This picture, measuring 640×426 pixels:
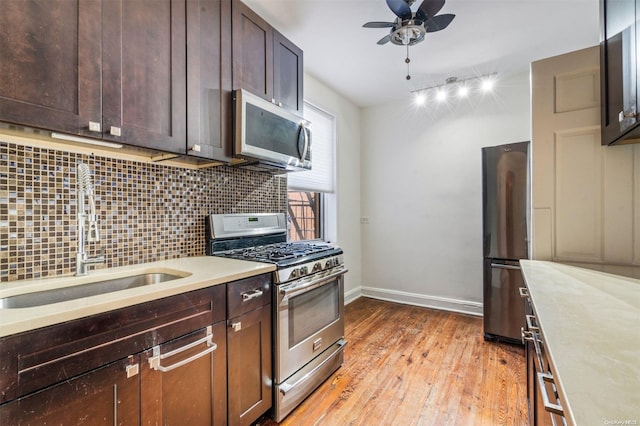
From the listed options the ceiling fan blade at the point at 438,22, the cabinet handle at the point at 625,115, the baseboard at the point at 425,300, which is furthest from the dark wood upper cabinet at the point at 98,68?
the baseboard at the point at 425,300

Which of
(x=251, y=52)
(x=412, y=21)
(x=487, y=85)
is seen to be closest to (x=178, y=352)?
(x=251, y=52)

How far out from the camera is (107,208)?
62.0 inches

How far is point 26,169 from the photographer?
1.32m

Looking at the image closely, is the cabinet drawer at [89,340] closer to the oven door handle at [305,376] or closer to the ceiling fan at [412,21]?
the oven door handle at [305,376]

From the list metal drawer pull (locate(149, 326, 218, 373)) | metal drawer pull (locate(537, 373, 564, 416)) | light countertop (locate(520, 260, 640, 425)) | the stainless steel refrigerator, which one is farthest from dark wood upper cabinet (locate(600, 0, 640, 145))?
metal drawer pull (locate(149, 326, 218, 373))

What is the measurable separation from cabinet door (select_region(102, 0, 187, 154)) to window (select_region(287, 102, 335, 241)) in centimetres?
165

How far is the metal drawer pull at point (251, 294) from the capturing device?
1.52m

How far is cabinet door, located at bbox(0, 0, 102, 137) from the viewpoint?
104 centimetres

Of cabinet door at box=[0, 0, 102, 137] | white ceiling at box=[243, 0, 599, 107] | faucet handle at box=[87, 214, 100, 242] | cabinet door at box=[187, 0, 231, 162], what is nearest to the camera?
cabinet door at box=[0, 0, 102, 137]

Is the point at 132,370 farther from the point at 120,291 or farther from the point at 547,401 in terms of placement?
the point at 547,401

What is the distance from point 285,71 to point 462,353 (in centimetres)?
279

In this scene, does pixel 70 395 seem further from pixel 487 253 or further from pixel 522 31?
pixel 522 31

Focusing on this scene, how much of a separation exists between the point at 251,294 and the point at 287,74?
1.70 meters

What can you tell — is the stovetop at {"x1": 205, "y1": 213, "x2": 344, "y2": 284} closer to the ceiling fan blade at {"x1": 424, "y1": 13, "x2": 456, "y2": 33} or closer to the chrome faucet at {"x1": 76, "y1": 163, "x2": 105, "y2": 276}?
the chrome faucet at {"x1": 76, "y1": 163, "x2": 105, "y2": 276}
